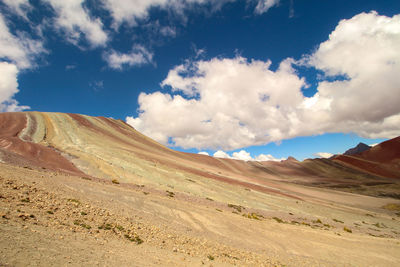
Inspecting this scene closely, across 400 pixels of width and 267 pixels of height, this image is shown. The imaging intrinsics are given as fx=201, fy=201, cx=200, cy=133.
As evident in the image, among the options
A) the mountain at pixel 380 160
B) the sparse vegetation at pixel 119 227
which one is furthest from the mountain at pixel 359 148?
the sparse vegetation at pixel 119 227

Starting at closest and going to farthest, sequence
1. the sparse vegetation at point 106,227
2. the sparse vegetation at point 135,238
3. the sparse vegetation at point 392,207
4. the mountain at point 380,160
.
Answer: the sparse vegetation at point 135,238 → the sparse vegetation at point 106,227 → the sparse vegetation at point 392,207 → the mountain at point 380,160

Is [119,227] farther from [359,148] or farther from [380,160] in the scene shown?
[359,148]

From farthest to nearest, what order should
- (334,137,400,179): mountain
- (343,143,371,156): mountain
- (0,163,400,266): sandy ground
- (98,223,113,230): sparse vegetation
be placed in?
1. (343,143,371,156): mountain
2. (334,137,400,179): mountain
3. (98,223,113,230): sparse vegetation
4. (0,163,400,266): sandy ground

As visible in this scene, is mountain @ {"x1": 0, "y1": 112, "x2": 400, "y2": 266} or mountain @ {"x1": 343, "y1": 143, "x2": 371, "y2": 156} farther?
mountain @ {"x1": 343, "y1": 143, "x2": 371, "y2": 156}

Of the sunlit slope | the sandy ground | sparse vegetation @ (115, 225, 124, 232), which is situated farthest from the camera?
the sunlit slope

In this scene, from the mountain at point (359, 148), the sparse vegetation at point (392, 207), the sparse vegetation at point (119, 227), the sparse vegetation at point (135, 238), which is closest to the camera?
the sparse vegetation at point (135, 238)

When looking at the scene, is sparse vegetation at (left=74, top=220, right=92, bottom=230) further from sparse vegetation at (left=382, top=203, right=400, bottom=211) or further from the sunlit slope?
sparse vegetation at (left=382, top=203, right=400, bottom=211)

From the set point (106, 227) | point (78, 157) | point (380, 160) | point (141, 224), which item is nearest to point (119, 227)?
point (106, 227)

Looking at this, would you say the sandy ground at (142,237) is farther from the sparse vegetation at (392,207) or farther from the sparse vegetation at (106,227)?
the sparse vegetation at (392,207)

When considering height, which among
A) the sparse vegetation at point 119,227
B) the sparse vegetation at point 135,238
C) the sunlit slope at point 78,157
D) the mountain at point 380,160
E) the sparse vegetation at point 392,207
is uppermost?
the mountain at point 380,160

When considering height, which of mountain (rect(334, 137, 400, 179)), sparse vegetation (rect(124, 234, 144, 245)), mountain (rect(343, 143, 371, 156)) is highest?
mountain (rect(343, 143, 371, 156))

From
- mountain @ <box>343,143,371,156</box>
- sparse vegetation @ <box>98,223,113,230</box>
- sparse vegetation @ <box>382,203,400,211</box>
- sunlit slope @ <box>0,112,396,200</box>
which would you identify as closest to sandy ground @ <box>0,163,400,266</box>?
sparse vegetation @ <box>98,223,113,230</box>

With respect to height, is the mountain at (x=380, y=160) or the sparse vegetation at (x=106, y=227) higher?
the mountain at (x=380, y=160)

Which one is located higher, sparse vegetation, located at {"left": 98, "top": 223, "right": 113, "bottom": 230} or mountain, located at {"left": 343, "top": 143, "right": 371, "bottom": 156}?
mountain, located at {"left": 343, "top": 143, "right": 371, "bottom": 156}
